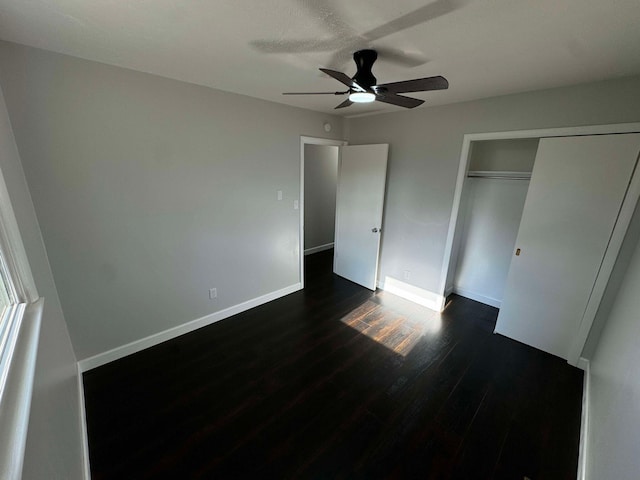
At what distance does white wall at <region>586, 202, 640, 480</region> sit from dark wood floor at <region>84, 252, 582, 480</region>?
251 millimetres

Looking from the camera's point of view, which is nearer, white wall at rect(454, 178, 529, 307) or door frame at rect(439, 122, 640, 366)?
door frame at rect(439, 122, 640, 366)

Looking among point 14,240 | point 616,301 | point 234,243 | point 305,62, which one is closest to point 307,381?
point 234,243

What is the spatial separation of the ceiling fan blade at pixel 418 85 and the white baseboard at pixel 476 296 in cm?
288

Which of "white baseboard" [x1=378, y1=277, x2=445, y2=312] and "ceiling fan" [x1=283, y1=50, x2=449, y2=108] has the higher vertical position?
"ceiling fan" [x1=283, y1=50, x2=449, y2=108]

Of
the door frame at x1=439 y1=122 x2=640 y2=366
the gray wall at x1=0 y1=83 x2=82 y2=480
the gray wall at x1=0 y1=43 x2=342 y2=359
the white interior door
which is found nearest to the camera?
the gray wall at x1=0 y1=83 x2=82 y2=480

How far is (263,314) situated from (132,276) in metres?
1.36

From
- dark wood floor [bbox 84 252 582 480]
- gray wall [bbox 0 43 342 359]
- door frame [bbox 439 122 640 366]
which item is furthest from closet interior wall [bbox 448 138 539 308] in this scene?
gray wall [bbox 0 43 342 359]

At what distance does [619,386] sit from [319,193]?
169 inches

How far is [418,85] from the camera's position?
1477 millimetres

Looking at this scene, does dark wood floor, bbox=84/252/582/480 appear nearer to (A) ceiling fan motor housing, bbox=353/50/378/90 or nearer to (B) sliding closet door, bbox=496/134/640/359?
(B) sliding closet door, bbox=496/134/640/359

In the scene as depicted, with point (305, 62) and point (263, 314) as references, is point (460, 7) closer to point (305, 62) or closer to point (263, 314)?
point (305, 62)

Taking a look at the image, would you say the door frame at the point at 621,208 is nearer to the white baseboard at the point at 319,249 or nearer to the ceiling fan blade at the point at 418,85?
the ceiling fan blade at the point at 418,85

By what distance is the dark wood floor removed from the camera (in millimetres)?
1556

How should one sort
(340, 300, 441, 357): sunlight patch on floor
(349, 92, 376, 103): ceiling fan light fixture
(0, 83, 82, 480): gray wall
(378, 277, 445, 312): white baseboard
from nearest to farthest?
1. (0, 83, 82, 480): gray wall
2. (349, 92, 376, 103): ceiling fan light fixture
3. (340, 300, 441, 357): sunlight patch on floor
4. (378, 277, 445, 312): white baseboard
